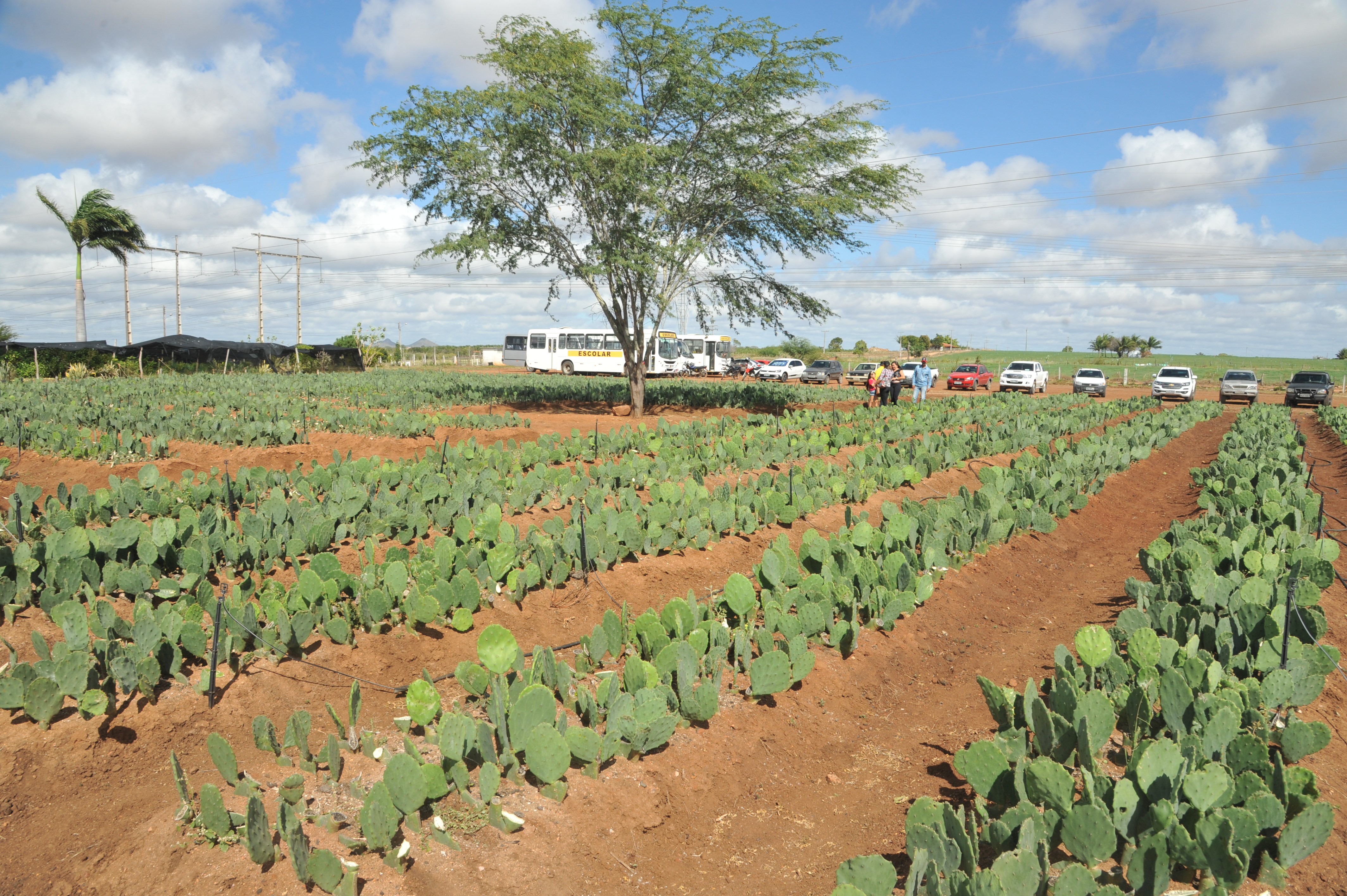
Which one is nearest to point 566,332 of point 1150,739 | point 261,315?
point 261,315

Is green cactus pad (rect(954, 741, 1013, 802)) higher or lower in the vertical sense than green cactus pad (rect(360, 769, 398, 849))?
higher

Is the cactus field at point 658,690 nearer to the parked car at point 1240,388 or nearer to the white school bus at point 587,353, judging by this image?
the parked car at point 1240,388

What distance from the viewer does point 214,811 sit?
2.69m

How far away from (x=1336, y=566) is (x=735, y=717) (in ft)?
19.3

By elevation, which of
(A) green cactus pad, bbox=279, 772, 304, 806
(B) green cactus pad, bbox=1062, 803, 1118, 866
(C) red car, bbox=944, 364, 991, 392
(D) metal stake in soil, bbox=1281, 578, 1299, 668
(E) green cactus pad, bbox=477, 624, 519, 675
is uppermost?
(C) red car, bbox=944, 364, 991, 392

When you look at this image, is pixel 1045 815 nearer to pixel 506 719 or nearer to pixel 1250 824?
pixel 1250 824

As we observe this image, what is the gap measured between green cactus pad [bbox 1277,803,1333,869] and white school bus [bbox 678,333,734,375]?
1845 inches

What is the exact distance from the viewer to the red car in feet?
128

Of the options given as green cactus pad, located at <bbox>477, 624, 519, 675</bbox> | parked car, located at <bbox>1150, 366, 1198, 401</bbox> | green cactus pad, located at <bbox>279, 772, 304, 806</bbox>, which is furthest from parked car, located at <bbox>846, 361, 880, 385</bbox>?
green cactus pad, located at <bbox>279, 772, 304, 806</bbox>

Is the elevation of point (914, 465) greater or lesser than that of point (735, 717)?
greater

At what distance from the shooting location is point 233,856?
8.96ft

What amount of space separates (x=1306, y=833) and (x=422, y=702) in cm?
317

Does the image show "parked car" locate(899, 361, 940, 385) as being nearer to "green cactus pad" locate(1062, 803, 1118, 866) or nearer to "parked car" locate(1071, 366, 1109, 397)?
"parked car" locate(1071, 366, 1109, 397)

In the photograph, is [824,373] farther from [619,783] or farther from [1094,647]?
[619,783]
